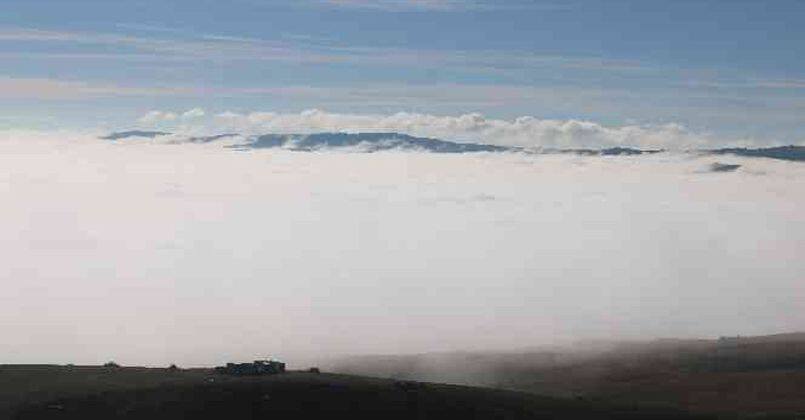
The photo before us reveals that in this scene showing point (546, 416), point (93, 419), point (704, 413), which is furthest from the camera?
point (704, 413)

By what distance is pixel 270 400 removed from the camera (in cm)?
17662

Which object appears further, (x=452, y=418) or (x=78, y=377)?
(x=78, y=377)

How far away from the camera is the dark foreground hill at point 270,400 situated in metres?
172

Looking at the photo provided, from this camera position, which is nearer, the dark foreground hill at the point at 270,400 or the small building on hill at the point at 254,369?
the dark foreground hill at the point at 270,400

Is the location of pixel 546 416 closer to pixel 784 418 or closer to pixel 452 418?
pixel 452 418

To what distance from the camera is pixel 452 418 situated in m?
177

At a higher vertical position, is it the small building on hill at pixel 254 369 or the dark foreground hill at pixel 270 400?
the small building on hill at pixel 254 369

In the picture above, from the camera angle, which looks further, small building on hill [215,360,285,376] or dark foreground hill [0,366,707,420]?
small building on hill [215,360,285,376]

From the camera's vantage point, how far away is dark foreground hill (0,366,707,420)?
17212 centimetres

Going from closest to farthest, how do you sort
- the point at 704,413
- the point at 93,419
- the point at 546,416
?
the point at 93,419 → the point at 546,416 → the point at 704,413

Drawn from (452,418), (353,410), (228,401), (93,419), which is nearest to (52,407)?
(93,419)

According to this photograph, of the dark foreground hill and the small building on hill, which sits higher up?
the small building on hill

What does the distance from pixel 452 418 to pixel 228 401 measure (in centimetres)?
2990

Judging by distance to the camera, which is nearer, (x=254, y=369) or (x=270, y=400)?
(x=270, y=400)
